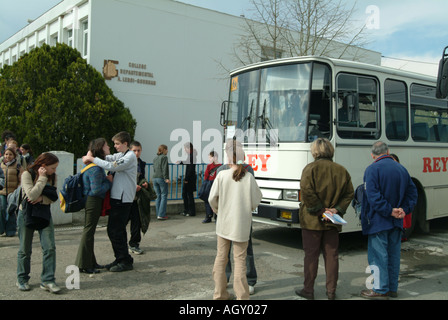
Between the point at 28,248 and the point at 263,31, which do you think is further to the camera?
the point at 263,31

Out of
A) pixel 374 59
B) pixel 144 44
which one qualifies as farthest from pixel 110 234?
pixel 374 59

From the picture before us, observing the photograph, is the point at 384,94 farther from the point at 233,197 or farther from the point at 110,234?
the point at 110,234

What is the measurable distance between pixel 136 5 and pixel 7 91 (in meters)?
6.21

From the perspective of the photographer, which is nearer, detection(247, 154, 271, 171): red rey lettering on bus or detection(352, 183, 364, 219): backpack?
detection(352, 183, 364, 219): backpack

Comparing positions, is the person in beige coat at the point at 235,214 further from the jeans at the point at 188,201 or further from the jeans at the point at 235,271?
the jeans at the point at 188,201

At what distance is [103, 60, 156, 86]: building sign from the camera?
16469mm

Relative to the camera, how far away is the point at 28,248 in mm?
5070

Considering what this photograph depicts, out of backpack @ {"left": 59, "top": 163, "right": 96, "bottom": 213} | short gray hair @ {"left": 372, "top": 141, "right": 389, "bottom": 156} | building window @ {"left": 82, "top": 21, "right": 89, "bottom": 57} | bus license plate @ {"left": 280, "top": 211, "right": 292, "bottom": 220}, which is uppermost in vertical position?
building window @ {"left": 82, "top": 21, "right": 89, "bottom": 57}

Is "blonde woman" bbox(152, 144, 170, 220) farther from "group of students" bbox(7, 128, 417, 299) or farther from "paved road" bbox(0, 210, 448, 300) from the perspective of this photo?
"group of students" bbox(7, 128, 417, 299)

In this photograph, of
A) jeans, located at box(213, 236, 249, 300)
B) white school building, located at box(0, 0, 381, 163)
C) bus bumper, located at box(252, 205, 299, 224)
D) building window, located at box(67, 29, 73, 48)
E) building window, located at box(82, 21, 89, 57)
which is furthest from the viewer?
building window, located at box(67, 29, 73, 48)

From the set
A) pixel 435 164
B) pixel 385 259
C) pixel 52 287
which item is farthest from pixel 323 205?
pixel 435 164

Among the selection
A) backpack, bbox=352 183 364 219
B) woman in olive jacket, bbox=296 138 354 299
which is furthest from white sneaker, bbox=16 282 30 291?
backpack, bbox=352 183 364 219

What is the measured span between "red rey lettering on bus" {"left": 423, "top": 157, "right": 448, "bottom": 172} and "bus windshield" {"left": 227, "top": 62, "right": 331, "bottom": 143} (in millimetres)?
2902

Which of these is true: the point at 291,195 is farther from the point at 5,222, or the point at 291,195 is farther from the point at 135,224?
the point at 5,222
